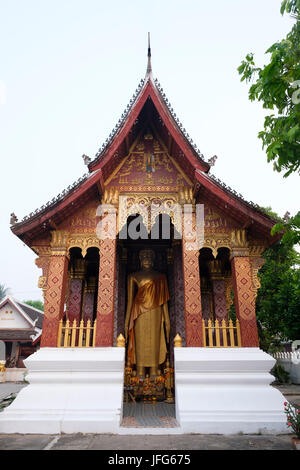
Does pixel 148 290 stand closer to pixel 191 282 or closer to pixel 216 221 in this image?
pixel 191 282

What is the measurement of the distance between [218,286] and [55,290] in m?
4.56

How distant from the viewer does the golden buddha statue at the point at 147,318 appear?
26.1ft

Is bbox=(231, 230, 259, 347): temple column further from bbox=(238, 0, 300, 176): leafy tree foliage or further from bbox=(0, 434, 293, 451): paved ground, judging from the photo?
bbox=(238, 0, 300, 176): leafy tree foliage

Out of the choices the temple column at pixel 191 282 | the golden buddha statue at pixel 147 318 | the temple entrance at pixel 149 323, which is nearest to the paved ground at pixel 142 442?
the temple entrance at pixel 149 323

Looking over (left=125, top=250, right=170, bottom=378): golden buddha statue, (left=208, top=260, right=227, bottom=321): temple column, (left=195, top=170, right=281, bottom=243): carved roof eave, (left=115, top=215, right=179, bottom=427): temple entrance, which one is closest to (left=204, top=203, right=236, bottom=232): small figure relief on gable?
(left=195, top=170, right=281, bottom=243): carved roof eave

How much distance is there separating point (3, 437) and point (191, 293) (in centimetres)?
403

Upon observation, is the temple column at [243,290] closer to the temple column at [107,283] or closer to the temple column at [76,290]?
the temple column at [107,283]

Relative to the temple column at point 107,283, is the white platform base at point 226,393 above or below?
below

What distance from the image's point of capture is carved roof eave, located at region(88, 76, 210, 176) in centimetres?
Answer: 710

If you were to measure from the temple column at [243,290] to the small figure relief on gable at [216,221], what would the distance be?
21cm
